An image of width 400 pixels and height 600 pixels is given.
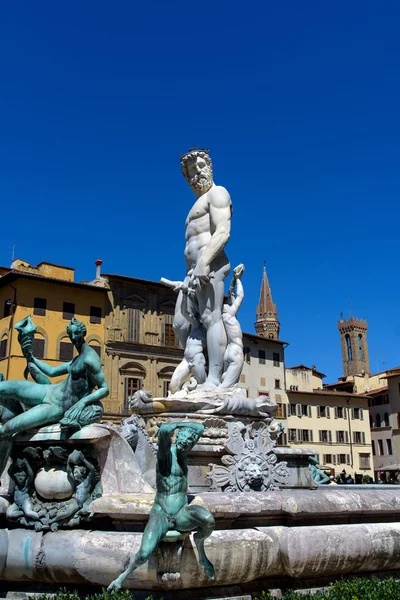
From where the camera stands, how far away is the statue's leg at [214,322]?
8883 mm

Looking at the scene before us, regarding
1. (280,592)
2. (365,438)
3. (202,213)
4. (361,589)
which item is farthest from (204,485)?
(365,438)

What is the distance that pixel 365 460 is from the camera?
60469 mm

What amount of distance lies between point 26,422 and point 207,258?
4408 mm

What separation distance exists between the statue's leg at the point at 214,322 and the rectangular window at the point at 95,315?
125ft

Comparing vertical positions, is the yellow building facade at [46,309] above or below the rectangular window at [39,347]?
above

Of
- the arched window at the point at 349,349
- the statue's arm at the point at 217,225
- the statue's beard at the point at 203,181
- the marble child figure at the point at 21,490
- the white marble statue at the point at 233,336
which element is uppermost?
the arched window at the point at 349,349

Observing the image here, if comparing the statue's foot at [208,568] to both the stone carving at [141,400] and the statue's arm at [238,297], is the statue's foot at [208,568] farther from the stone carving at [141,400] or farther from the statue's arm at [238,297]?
the statue's arm at [238,297]

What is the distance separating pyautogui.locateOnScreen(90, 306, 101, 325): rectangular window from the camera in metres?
46.6

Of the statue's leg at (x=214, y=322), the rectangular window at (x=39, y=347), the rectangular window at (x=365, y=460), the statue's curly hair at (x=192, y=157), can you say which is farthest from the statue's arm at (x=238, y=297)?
the rectangular window at (x=365, y=460)

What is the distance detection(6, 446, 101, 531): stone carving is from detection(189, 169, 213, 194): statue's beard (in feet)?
17.9

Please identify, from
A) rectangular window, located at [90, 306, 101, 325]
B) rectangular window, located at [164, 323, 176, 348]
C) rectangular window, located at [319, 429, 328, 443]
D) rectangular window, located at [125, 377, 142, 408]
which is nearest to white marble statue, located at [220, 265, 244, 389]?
rectangular window, located at [125, 377, 142, 408]

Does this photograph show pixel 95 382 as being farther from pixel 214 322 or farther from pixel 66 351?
pixel 66 351

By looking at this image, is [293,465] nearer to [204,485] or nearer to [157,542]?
[204,485]

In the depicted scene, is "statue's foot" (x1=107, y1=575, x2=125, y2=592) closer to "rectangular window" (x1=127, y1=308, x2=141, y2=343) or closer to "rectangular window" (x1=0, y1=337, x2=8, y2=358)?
"rectangular window" (x1=0, y1=337, x2=8, y2=358)
